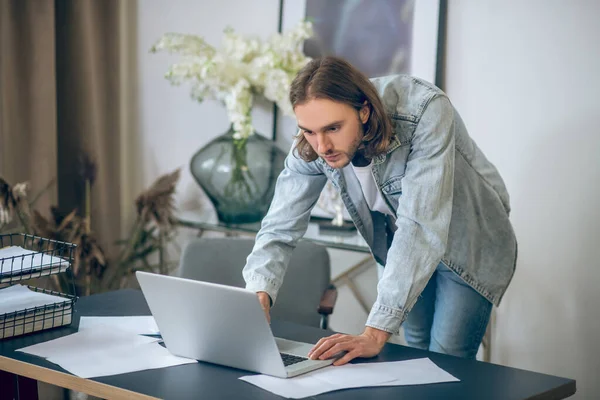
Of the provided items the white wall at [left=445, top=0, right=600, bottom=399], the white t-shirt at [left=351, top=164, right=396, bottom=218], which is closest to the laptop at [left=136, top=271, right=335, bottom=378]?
the white t-shirt at [left=351, top=164, right=396, bottom=218]

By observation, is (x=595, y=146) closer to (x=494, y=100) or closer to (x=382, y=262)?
(x=494, y=100)

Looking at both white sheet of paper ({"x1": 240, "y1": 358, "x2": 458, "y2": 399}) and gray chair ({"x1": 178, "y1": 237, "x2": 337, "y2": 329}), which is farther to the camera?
gray chair ({"x1": 178, "y1": 237, "x2": 337, "y2": 329})

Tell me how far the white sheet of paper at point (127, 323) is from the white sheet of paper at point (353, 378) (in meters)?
0.42

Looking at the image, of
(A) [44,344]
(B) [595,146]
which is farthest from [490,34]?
(A) [44,344]

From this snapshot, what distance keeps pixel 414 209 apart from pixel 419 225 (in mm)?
37

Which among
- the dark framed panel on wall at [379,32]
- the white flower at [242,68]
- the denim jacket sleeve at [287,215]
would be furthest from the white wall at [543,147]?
the denim jacket sleeve at [287,215]

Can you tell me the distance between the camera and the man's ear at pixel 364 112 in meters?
1.73

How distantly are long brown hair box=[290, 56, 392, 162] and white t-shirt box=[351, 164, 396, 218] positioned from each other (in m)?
0.13

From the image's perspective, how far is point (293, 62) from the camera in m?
2.95

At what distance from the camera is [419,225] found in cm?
170

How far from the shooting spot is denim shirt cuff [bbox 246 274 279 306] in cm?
185

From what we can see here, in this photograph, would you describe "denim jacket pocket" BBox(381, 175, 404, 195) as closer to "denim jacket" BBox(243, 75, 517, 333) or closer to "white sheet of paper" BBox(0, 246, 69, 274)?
"denim jacket" BBox(243, 75, 517, 333)

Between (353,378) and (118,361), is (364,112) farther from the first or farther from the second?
(118,361)

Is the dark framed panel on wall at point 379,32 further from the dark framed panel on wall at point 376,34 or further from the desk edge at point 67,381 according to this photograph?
the desk edge at point 67,381
